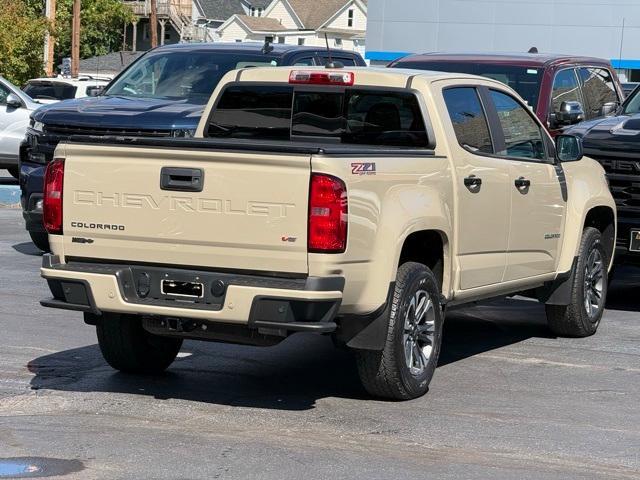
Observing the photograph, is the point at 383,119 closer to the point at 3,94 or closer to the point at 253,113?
the point at 253,113

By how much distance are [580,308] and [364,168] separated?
343 cm

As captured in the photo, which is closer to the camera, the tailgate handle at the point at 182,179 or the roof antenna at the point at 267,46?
the tailgate handle at the point at 182,179

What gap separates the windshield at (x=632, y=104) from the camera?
13141 mm

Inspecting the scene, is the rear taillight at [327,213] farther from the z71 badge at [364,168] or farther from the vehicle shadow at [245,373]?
the vehicle shadow at [245,373]

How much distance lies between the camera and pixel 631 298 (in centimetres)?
1267

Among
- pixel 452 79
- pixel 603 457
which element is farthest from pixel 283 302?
pixel 452 79

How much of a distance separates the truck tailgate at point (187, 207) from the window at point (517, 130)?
7.75 ft

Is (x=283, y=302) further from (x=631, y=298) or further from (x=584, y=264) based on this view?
(x=631, y=298)

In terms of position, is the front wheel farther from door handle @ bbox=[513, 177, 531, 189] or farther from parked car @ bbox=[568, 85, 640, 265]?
parked car @ bbox=[568, 85, 640, 265]

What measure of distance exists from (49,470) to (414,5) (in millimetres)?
53343

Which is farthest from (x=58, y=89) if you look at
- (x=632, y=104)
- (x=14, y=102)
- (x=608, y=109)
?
(x=632, y=104)

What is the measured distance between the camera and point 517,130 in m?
9.40

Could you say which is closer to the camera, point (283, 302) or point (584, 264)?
point (283, 302)

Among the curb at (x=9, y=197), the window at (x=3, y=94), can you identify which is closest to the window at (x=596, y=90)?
the curb at (x=9, y=197)
